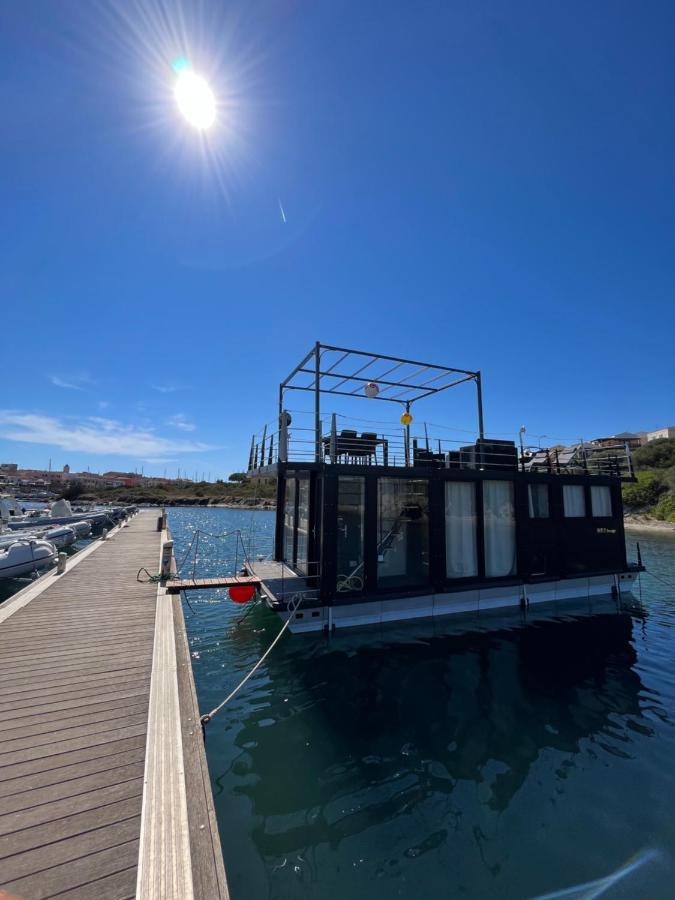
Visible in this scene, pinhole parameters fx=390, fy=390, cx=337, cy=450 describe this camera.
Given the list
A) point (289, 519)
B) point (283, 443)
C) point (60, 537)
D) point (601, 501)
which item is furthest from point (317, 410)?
point (60, 537)

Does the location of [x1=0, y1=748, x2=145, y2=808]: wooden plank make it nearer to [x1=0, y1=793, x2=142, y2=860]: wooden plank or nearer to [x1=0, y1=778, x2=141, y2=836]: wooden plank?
[x1=0, y1=778, x2=141, y2=836]: wooden plank

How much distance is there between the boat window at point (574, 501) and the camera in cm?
1316

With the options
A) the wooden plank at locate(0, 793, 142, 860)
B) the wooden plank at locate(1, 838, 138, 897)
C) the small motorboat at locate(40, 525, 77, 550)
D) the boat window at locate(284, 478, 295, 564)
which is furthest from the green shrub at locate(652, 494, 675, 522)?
the small motorboat at locate(40, 525, 77, 550)

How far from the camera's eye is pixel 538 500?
12.7 metres

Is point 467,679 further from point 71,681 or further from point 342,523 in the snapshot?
point 71,681

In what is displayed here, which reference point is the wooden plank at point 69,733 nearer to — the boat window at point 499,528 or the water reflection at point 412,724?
the water reflection at point 412,724

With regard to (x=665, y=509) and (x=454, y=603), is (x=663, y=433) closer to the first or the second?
(x=665, y=509)

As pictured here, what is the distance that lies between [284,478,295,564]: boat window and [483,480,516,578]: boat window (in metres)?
5.91

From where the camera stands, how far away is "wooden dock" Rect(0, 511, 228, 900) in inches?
104

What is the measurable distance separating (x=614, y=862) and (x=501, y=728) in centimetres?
224

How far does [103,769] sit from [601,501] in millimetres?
15601

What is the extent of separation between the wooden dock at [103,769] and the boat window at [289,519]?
5430 millimetres

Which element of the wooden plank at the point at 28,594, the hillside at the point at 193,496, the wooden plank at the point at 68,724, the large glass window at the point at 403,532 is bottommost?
the wooden plank at the point at 68,724

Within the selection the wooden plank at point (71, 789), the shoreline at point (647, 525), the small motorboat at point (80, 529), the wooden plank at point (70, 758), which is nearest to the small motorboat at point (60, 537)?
the small motorboat at point (80, 529)
